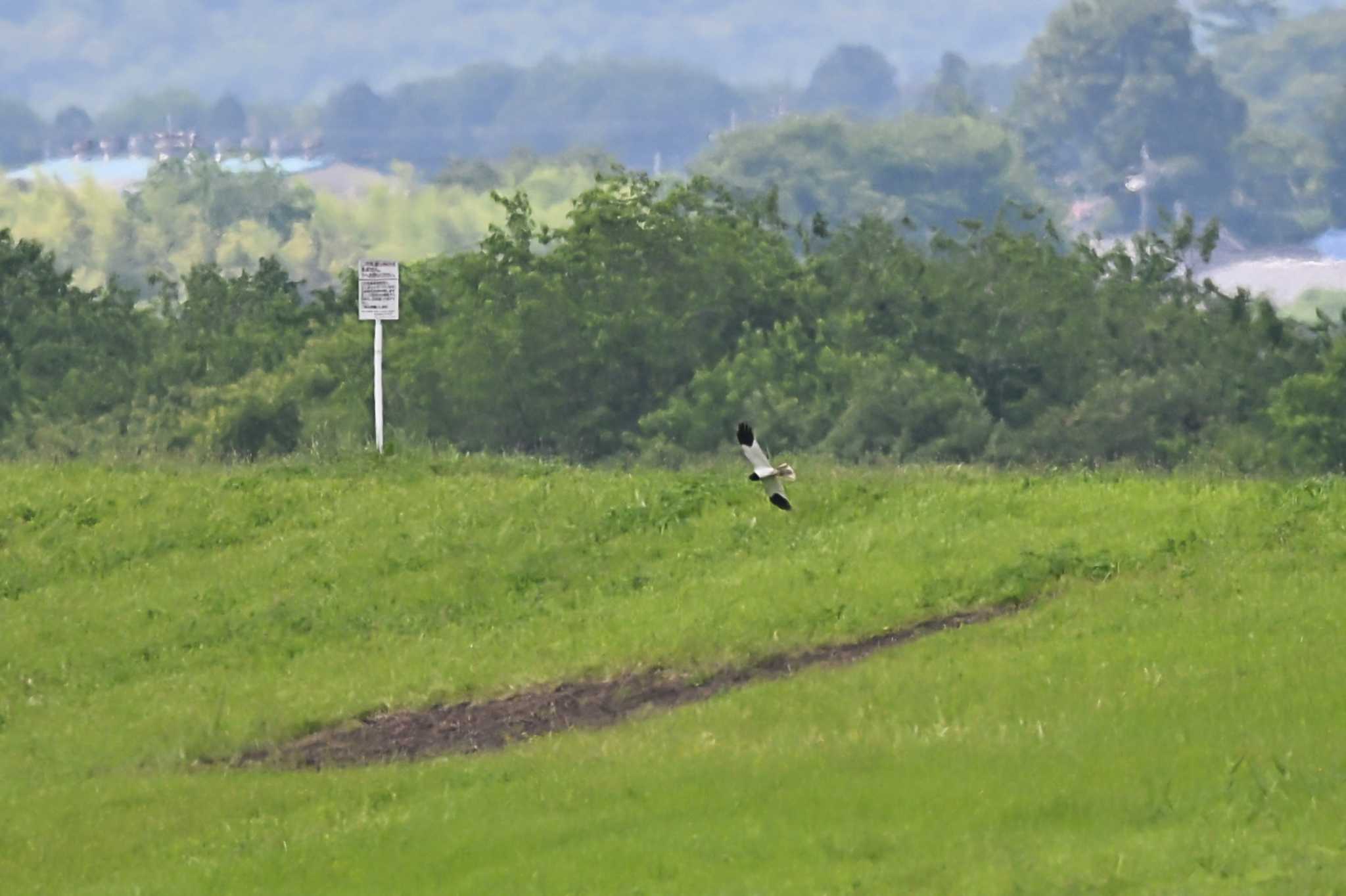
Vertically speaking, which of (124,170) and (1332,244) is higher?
(124,170)

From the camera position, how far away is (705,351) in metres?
68.0

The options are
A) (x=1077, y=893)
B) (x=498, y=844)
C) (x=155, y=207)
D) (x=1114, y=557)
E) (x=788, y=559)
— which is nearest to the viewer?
(x=1077, y=893)

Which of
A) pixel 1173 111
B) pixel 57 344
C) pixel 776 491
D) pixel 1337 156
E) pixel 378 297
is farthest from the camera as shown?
pixel 1337 156

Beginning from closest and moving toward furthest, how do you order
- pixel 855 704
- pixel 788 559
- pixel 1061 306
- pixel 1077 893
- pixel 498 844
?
pixel 1077 893 < pixel 498 844 < pixel 855 704 < pixel 788 559 < pixel 1061 306

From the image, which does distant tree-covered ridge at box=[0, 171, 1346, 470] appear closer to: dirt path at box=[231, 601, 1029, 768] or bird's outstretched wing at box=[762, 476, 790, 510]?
dirt path at box=[231, 601, 1029, 768]

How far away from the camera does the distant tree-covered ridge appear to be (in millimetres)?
60344

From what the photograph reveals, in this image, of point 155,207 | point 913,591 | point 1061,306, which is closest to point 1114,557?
point 913,591

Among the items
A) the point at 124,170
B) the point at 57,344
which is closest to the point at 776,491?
the point at 57,344

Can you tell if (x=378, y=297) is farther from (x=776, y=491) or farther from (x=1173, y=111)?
(x=1173, y=111)

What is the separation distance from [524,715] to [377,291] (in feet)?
34.7

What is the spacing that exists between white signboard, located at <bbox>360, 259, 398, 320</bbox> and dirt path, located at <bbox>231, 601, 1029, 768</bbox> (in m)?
9.85

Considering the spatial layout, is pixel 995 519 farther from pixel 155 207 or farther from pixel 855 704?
pixel 155 207

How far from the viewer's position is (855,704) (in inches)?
573

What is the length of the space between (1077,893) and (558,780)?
14.1 feet
